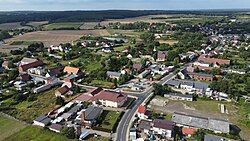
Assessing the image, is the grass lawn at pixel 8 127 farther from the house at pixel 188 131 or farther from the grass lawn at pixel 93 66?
the grass lawn at pixel 93 66

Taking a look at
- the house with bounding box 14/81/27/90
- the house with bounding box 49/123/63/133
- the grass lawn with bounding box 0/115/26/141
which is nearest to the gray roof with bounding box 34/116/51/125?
the house with bounding box 49/123/63/133

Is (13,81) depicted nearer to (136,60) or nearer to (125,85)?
(125,85)

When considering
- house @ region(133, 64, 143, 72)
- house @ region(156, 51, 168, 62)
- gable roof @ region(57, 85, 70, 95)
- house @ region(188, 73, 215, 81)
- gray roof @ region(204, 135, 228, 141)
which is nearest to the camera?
gray roof @ region(204, 135, 228, 141)

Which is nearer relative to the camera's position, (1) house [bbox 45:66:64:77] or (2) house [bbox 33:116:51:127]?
(2) house [bbox 33:116:51:127]

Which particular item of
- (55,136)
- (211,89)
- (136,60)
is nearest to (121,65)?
(136,60)

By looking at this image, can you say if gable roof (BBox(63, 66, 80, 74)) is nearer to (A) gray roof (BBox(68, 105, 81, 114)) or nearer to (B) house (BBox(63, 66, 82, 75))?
(B) house (BBox(63, 66, 82, 75))

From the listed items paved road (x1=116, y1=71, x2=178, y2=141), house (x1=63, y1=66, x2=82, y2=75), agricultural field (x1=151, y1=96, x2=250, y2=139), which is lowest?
agricultural field (x1=151, y1=96, x2=250, y2=139)
